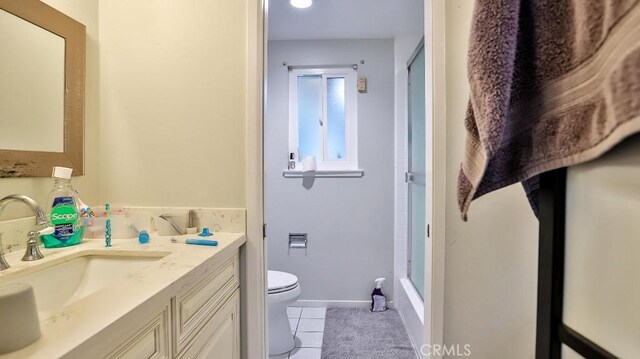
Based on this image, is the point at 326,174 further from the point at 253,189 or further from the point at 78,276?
the point at 78,276

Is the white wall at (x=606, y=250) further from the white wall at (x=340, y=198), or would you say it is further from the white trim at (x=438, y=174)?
the white wall at (x=340, y=198)

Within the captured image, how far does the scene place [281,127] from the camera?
106 inches

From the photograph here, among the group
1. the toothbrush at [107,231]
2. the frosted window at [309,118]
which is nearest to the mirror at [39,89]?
the toothbrush at [107,231]

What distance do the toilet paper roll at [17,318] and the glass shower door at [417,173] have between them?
1.91m

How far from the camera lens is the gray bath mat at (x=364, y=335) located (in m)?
2.03

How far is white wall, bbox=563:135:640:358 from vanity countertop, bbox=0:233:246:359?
0.75 m

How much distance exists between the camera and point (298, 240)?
2.72 meters

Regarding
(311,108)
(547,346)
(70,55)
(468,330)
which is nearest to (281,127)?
(311,108)

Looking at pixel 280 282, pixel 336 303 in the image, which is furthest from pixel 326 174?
pixel 336 303

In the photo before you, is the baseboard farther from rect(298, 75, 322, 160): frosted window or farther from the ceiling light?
the ceiling light

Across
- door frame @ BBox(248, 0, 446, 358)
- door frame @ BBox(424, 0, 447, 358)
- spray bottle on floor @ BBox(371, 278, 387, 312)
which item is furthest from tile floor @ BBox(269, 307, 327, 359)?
door frame @ BBox(424, 0, 447, 358)

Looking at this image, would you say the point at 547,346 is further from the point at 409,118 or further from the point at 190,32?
the point at 409,118

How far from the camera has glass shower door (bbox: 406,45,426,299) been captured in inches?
82.8

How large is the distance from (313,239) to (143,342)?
2086mm
